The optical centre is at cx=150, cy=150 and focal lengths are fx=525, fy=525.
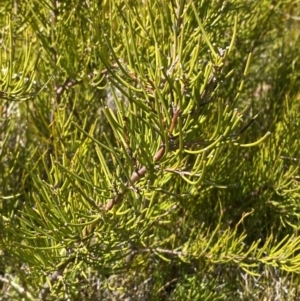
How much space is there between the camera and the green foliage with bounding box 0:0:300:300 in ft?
2.92

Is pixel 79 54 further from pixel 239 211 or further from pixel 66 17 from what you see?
pixel 239 211

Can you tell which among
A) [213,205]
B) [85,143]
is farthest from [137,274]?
[85,143]

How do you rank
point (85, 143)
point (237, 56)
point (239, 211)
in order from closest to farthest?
1. point (85, 143)
2. point (239, 211)
3. point (237, 56)

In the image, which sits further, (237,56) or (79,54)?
(237,56)

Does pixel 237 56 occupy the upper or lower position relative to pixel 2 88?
lower

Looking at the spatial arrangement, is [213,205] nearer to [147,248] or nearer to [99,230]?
[147,248]

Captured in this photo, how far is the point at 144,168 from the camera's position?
90cm

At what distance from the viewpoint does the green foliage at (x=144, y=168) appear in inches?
35.0

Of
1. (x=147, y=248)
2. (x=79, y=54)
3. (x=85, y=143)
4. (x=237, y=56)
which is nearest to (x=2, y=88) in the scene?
(x=85, y=143)

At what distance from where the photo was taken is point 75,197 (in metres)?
1.00

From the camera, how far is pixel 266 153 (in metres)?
1.38

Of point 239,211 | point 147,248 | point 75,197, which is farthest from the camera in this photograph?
point 239,211

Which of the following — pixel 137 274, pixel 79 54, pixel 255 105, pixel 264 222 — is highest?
pixel 79 54

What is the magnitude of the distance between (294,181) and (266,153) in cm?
12
